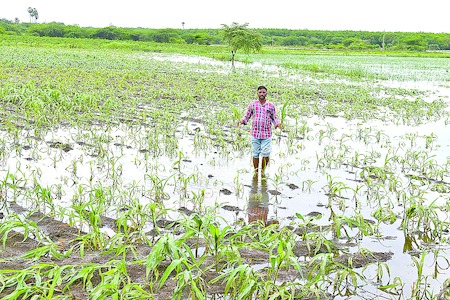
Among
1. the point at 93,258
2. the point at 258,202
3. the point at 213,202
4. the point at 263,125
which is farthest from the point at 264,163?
the point at 93,258

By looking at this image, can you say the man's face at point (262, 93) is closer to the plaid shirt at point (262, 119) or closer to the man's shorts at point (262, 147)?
the plaid shirt at point (262, 119)

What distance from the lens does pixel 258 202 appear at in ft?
19.9

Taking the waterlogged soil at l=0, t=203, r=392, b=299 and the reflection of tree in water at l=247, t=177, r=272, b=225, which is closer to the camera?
the waterlogged soil at l=0, t=203, r=392, b=299

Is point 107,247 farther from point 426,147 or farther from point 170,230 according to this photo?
point 426,147

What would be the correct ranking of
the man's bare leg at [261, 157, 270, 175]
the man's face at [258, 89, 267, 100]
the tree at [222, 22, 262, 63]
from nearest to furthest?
the man's face at [258, 89, 267, 100] → the man's bare leg at [261, 157, 270, 175] → the tree at [222, 22, 262, 63]

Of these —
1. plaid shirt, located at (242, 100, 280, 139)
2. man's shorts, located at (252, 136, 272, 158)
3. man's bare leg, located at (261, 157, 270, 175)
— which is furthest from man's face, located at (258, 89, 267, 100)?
man's bare leg, located at (261, 157, 270, 175)

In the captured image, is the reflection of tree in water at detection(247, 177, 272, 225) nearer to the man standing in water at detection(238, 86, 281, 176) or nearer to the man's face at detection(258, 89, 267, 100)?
the man standing in water at detection(238, 86, 281, 176)

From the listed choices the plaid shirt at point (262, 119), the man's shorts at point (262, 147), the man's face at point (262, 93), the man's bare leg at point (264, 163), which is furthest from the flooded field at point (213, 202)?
the man's face at point (262, 93)

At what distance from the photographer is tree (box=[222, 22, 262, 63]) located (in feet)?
80.4

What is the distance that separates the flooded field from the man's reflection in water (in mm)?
34

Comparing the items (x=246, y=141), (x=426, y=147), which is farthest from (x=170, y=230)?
(x=426, y=147)

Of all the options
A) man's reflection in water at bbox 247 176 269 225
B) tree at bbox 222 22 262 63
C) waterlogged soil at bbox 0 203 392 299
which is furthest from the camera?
tree at bbox 222 22 262 63

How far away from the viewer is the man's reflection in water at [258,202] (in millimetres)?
5598

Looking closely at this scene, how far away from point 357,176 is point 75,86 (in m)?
10.5
